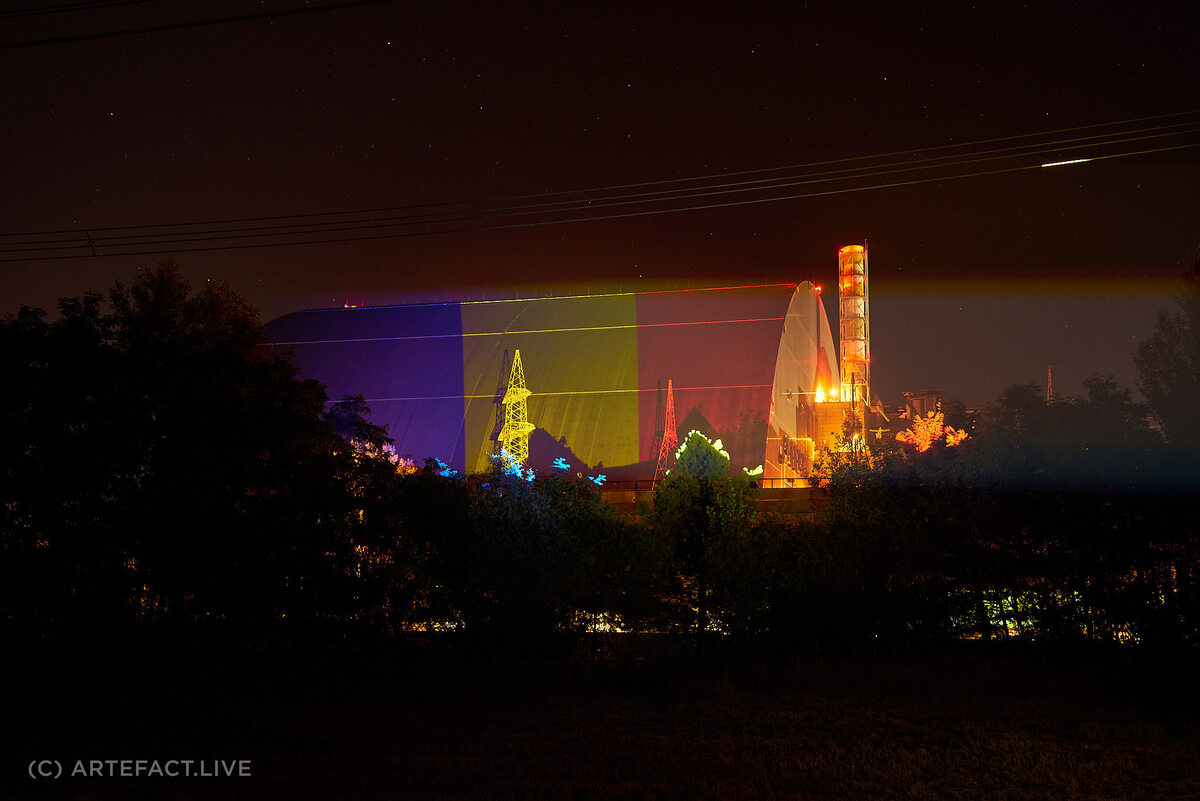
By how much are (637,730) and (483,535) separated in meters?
6.25

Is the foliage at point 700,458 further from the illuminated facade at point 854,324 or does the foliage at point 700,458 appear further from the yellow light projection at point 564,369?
the illuminated facade at point 854,324

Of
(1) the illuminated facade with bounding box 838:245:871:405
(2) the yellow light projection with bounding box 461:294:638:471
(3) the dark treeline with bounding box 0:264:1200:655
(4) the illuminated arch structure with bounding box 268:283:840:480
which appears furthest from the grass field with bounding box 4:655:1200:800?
(1) the illuminated facade with bounding box 838:245:871:405

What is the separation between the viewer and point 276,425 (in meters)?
17.2

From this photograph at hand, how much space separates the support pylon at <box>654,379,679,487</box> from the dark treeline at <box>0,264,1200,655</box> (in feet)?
83.3

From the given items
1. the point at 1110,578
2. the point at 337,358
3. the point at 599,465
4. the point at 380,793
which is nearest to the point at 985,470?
the point at 1110,578

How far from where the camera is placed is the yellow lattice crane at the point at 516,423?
47.6m

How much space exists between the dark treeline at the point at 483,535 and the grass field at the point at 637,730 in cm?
111

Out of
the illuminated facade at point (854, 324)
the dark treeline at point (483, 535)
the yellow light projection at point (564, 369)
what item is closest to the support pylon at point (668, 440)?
the yellow light projection at point (564, 369)

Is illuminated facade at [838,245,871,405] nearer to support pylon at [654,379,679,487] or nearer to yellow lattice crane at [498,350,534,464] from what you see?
support pylon at [654,379,679,487]

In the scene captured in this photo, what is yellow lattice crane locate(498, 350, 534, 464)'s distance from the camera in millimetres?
47562

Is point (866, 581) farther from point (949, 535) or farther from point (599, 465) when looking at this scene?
point (599, 465)

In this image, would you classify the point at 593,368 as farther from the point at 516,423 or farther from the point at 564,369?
the point at 516,423

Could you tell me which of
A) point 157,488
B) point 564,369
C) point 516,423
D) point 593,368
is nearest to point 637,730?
point 157,488

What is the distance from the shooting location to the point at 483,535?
17547 mm
